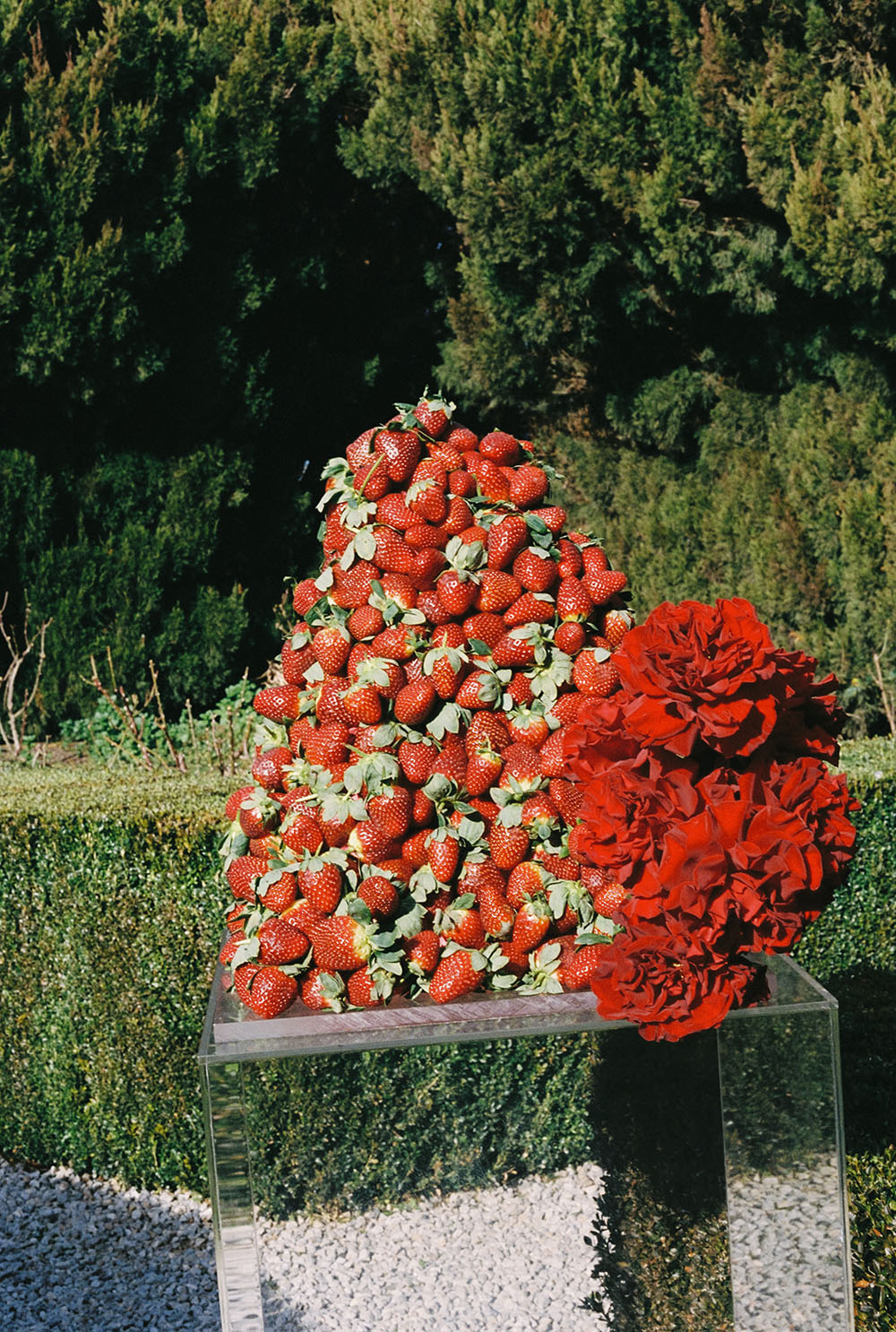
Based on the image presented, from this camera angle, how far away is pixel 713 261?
249 inches

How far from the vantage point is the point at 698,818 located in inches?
57.3

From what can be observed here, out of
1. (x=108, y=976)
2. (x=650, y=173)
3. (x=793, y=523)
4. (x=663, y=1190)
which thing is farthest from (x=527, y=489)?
(x=650, y=173)

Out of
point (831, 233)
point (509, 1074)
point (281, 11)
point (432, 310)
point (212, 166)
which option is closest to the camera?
point (509, 1074)

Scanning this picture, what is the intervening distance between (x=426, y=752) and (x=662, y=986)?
48cm

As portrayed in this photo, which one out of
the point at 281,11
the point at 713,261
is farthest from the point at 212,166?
the point at 713,261

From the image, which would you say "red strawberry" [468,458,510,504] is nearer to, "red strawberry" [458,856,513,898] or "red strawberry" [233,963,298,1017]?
"red strawberry" [458,856,513,898]

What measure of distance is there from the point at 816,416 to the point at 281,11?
15.9 feet

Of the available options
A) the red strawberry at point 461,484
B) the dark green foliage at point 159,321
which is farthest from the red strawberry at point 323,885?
the dark green foliage at point 159,321

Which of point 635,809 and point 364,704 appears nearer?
point 635,809

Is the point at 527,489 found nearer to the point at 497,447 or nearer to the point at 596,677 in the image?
the point at 497,447

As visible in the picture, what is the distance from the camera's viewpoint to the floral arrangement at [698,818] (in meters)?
1.45

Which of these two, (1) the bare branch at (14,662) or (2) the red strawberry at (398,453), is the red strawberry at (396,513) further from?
(1) the bare branch at (14,662)

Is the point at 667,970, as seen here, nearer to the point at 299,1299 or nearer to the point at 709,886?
the point at 709,886

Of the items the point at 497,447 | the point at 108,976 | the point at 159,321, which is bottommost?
the point at 108,976
